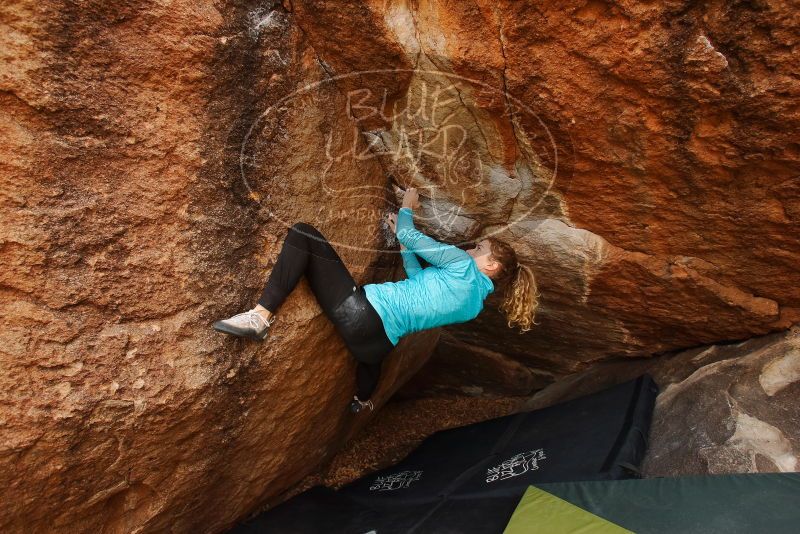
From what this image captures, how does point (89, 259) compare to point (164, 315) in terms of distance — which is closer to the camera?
point (89, 259)

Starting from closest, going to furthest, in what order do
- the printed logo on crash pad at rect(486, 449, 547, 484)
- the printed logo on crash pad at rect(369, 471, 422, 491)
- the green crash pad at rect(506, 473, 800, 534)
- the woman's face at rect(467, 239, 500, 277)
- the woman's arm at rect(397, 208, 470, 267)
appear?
1. the green crash pad at rect(506, 473, 800, 534)
2. the woman's arm at rect(397, 208, 470, 267)
3. the woman's face at rect(467, 239, 500, 277)
4. the printed logo on crash pad at rect(486, 449, 547, 484)
5. the printed logo on crash pad at rect(369, 471, 422, 491)

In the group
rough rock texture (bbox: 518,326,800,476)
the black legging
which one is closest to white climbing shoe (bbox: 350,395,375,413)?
the black legging

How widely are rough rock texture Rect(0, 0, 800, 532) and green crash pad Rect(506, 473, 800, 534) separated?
576 mm

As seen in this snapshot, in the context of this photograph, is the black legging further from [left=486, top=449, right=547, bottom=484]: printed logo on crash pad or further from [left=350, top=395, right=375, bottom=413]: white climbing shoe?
[left=486, top=449, right=547, bottom=484]: printed logo on crash pad

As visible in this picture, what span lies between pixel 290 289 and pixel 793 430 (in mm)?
2416

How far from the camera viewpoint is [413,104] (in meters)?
2.57

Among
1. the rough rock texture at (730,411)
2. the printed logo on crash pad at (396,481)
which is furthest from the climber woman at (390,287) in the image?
the rough rock texture at (730,411)

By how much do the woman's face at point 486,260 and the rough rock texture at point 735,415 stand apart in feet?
4.25

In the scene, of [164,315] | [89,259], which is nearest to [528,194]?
[164,315]

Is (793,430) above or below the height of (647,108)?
below

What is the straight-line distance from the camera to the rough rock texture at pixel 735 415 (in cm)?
263

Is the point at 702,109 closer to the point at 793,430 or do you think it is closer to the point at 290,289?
the point at 793,430

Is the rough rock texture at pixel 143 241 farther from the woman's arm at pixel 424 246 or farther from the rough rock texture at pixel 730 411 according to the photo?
the rough rock texture at pixel 730 411

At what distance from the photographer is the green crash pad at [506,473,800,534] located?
2197 millimetres
